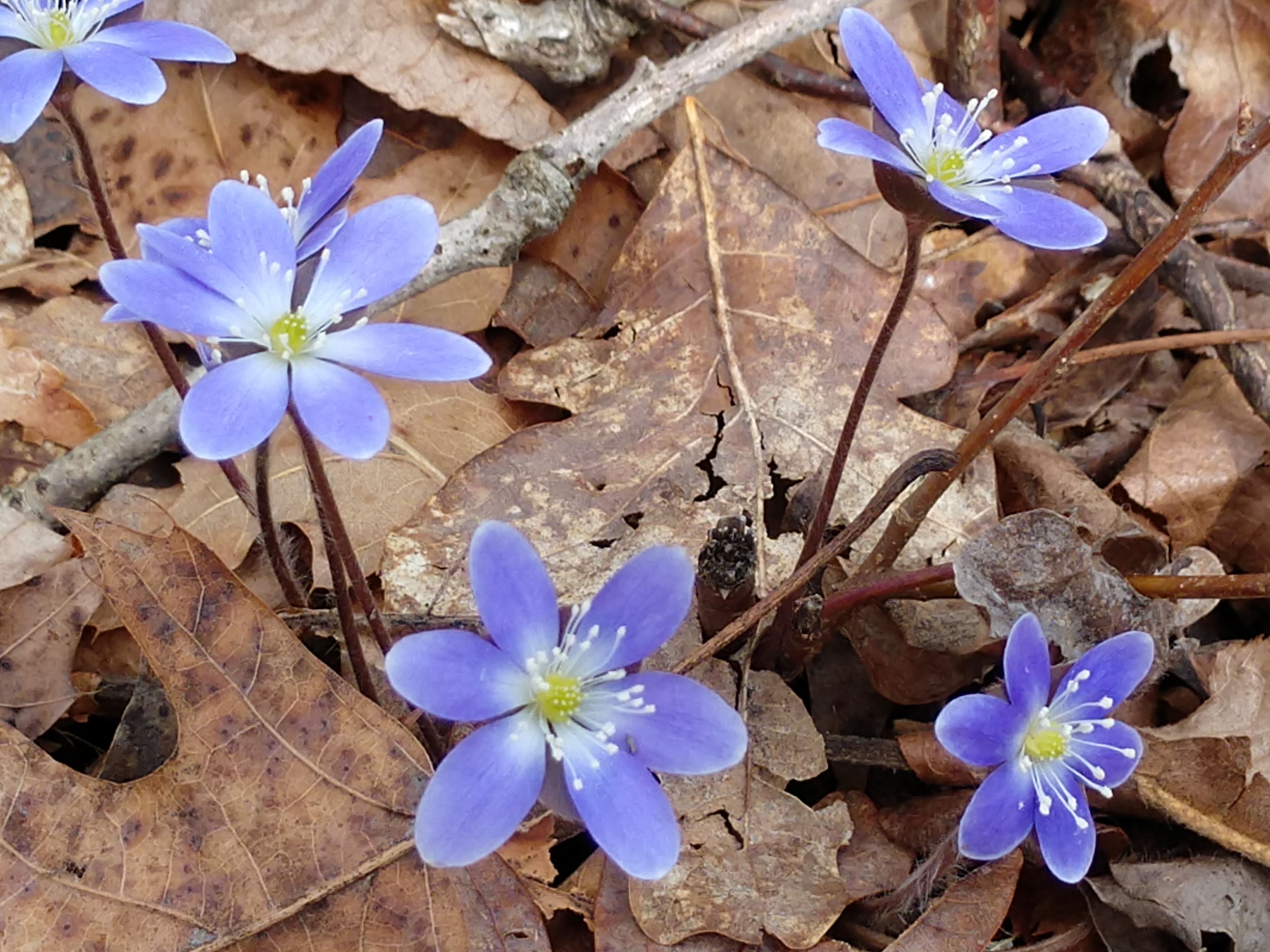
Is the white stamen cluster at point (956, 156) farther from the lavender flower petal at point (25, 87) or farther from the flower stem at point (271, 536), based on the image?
the lavender flower petal at point (25, 87)

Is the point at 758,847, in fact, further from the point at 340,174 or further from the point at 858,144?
the point at 340,174

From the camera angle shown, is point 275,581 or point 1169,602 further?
point 275,581

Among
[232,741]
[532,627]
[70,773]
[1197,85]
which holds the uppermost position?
[1197,85]

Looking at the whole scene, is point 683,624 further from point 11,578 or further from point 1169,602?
point 11,578

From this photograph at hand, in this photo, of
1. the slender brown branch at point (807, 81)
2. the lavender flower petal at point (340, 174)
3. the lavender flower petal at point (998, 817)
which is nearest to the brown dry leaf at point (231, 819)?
the lavender flower petal at point (340, 174)

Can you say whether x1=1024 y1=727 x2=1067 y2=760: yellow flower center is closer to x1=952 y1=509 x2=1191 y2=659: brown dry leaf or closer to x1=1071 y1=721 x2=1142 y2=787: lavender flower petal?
x1=1071 y1=721 x2=1142 y2=787: lavender flower petal

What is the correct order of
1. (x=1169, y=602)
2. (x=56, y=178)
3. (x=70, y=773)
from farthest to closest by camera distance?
1. (x=56, y=178)
2. (x=1169, y=602)
3. (x=70, y=773)

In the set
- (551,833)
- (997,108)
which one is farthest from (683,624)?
(997,108)
